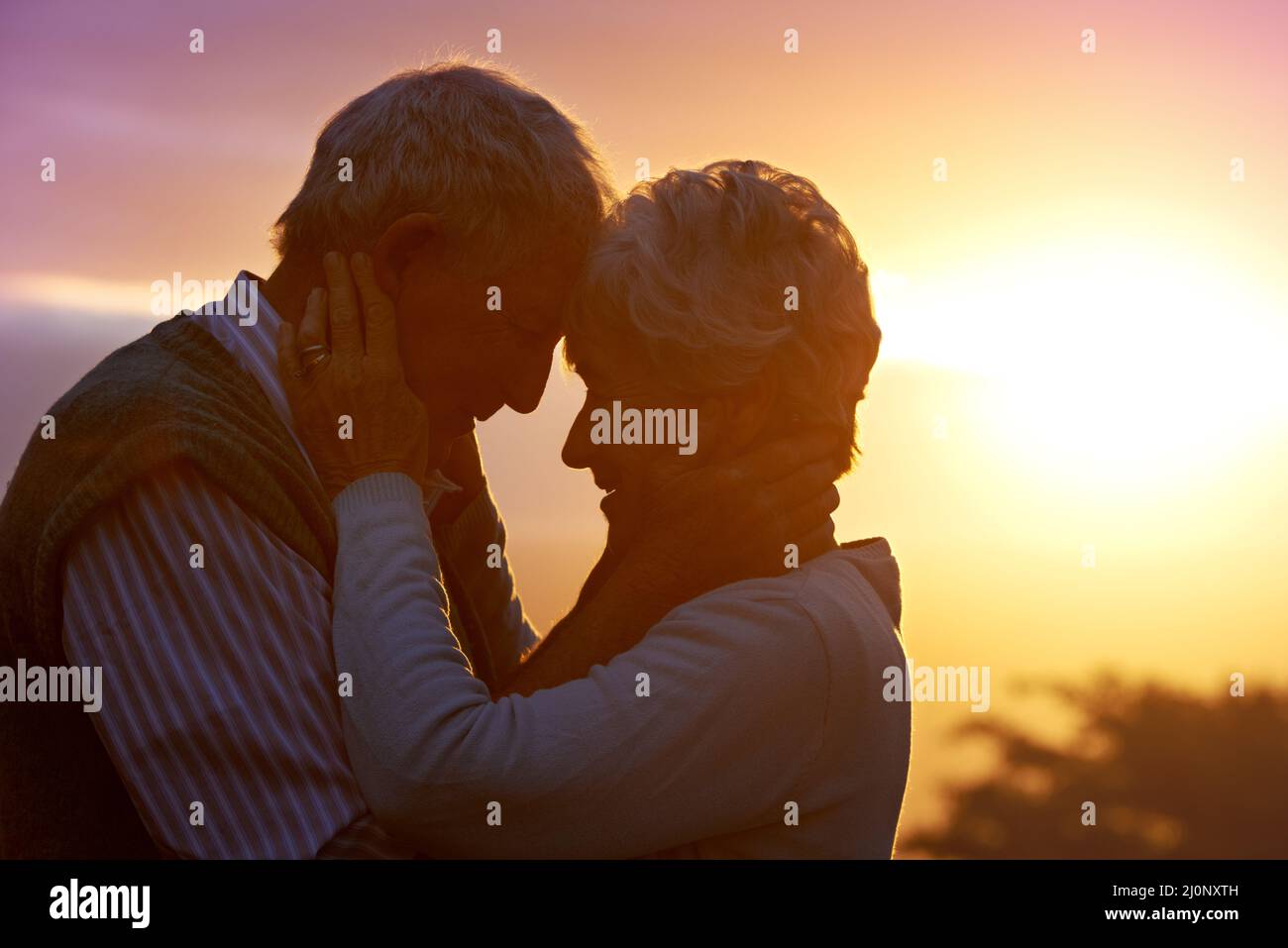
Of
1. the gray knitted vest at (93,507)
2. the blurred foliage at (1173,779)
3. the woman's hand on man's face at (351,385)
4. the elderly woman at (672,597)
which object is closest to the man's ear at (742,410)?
the elderly woman at (672,597)

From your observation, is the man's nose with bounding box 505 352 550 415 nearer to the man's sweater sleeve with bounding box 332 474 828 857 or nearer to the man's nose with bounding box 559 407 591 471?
the man's nose with bounding box 559 407 591 471

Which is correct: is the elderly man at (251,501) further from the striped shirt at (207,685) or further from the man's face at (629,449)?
the man's face at (629,449)

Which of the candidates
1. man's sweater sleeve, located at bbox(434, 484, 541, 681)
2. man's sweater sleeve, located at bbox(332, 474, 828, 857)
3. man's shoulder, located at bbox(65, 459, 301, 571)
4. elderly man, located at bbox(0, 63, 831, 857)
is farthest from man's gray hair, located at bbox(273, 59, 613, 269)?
man's sweater sleeve, located at bbox(434, 484, 541, 681)

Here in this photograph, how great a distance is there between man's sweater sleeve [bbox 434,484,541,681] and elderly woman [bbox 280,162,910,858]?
92 centimetres

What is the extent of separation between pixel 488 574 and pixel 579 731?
1.62 m

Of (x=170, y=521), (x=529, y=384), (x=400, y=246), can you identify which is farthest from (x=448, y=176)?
(x=170, y=521)

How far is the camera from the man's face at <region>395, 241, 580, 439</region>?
2.96 m

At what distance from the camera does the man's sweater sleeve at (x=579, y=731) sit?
2357 millimetres

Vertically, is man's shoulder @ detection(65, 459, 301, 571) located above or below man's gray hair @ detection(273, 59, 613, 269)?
below

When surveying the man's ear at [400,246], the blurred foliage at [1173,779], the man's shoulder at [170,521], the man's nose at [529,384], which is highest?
the man's ear at [400,246]

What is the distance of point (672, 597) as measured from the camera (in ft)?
9.13

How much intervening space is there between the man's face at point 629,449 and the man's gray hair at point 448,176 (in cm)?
35

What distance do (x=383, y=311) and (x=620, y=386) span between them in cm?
55
